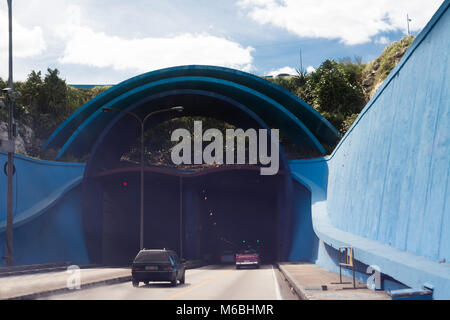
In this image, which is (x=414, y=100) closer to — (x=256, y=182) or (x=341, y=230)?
(x=341, y=230)

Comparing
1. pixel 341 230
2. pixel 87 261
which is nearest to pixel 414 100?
pixel 341 230

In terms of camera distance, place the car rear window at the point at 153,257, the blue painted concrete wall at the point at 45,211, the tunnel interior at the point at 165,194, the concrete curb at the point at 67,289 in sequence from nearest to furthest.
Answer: the concrete curb at the point at 67,289
the car rear window at the point at 153,257
the blue painted concrete wall at the point at 45,211
the tunnel interior at the point at 165,194

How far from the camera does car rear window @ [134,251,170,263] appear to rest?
21.1 meters

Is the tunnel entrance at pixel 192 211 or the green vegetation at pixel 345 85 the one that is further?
the green vegetation at pixel 345 85

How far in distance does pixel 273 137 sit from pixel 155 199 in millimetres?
24488

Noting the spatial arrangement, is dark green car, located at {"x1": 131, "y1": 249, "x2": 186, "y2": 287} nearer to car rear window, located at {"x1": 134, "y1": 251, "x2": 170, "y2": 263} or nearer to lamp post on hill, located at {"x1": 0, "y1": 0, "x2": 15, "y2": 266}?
car rear window, located at {"x1": 134, "y1": 251, "x2": 170, "y2": 263}

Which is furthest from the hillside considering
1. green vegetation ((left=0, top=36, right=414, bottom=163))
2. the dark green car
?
the dark green car

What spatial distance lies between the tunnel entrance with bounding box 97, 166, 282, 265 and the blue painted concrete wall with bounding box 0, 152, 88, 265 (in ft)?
9.48

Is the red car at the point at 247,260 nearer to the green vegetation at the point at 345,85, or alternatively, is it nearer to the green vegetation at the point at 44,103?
the green vegetation at the point at 345,85

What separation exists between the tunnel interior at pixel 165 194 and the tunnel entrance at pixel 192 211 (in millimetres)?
100

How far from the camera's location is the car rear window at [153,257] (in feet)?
69.3

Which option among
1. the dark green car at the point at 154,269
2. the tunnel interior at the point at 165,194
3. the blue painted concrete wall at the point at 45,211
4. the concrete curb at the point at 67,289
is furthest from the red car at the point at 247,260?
the dark green car at the point at 154,269

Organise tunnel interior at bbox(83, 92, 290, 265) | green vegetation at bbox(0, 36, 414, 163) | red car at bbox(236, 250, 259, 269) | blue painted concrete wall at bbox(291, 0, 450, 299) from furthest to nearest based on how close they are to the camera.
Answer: green vegetation at bbox(0, 36, 414, 163), tunnel interior at bbox(83, 92, 290, 265), red car at bbox(236, 250, 259, 269), blue painted concrete wall at bbox(291, 0, 450, 299)
